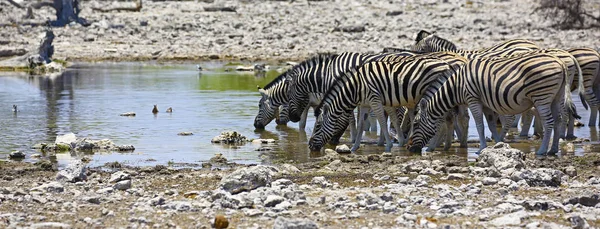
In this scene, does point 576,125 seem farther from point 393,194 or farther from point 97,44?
point 97,44

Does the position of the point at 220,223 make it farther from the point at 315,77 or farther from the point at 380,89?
the point at 315,77

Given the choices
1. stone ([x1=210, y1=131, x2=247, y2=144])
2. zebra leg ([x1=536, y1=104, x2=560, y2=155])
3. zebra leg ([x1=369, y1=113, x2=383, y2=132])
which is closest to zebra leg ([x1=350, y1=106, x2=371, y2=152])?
stone ([x1=210, y1=131, x2=247, y2=144])

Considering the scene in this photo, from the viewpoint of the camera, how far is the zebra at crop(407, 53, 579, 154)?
37.7 feet

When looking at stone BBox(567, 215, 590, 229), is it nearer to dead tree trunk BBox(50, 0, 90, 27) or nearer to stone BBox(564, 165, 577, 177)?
stone BBox(564, 165, 577, 177)

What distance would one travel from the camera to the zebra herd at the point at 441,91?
11664 mm

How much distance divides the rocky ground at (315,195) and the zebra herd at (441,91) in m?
0.95

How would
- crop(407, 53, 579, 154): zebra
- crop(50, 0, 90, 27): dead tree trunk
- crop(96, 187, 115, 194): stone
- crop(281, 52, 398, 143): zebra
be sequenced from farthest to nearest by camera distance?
crop(50, 0, 90, 27): dead tree trunk
crop(281, 52, 398, 143): zebra
crop(407, 53, 579, 154): zebra
crop(96, 187, 115, 194): stone

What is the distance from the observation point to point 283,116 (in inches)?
629

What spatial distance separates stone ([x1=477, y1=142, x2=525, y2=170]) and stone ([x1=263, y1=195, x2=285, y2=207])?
8.75 feet

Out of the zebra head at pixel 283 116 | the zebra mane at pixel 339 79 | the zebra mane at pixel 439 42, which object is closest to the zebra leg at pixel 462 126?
the zebra mane at pixel 339 79

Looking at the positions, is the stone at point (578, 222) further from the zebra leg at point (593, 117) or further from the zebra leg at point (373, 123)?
the zebra leg at point (593, 117)

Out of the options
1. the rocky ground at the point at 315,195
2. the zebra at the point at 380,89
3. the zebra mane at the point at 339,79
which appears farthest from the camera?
the zebra mane at the point at 339,79

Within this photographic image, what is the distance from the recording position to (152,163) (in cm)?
1152

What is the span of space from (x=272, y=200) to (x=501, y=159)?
2.95 metres
